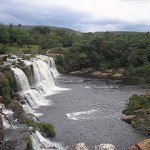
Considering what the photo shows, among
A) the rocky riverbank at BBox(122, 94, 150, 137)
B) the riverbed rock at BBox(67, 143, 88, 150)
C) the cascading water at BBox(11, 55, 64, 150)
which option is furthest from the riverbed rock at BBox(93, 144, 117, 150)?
the rocky riverbank at BBox(122, 94, 150, 137)

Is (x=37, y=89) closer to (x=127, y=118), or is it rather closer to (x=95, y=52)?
(x=127, y=118)

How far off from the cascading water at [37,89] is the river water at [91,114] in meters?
1.33

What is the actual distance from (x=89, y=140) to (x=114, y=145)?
266 centimetres

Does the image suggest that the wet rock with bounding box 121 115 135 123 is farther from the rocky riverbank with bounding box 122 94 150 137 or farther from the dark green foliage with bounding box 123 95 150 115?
the dark green foliage with bounding box 123 95 150 115

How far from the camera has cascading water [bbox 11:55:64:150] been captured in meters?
32.5

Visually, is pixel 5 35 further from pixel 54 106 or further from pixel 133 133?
pixel 133 133

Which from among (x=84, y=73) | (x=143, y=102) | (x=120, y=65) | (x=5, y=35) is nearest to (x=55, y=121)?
(x=143, y=102)

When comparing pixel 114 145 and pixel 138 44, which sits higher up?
pixel 138 44

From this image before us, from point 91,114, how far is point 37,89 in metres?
13.4

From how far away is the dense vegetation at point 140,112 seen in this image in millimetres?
37400

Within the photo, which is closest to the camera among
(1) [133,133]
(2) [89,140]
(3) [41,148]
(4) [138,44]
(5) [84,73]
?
(3) [41,148]

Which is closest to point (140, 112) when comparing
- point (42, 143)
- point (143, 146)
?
point (143, 146)

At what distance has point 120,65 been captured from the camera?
8519 cm

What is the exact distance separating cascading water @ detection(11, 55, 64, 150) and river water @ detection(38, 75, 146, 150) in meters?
1.33
